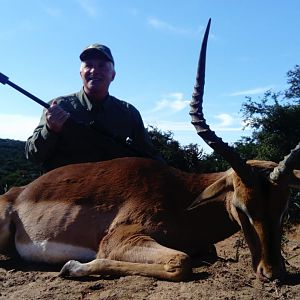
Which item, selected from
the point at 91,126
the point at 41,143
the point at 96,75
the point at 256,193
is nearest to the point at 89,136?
the point at 91,126

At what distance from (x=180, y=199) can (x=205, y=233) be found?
0.46 metres

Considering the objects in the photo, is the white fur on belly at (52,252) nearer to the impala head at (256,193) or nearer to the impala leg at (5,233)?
the impala leg at (5,233)

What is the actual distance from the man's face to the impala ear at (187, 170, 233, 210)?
3278 millimetres


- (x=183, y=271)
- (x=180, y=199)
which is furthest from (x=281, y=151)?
(x=183, y=271)

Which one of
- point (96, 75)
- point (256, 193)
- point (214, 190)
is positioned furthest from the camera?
point (96, 75)

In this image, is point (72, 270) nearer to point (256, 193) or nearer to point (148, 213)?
point (148, 213)

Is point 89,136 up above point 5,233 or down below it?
above

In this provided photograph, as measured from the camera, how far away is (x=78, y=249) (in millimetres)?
6008

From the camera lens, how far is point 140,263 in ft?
17.3

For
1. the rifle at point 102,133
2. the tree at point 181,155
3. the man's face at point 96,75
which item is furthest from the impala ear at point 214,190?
the tree at point 181,155

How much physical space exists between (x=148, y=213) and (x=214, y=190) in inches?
29.4

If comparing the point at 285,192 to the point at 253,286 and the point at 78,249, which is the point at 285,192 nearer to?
the point at 253,286

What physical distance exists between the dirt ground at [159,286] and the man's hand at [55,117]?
7.20 feet

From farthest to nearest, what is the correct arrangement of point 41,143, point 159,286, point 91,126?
1. point 91,126
2. point 41,143
3. point 159,286
